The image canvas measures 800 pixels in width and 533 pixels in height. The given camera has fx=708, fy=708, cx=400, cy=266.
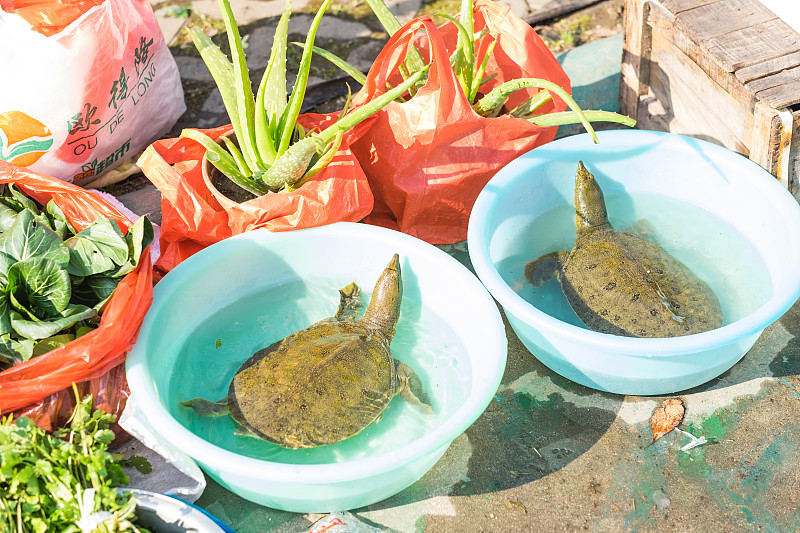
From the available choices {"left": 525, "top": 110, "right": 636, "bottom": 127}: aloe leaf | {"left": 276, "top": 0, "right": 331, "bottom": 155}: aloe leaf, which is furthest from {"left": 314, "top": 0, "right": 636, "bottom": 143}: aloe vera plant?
{"left": 276, "top": 0, "right": 331, "bottom": 155}: aloe leaf

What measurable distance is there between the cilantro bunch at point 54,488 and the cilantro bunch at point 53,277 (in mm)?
283

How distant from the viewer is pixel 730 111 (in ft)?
8.96

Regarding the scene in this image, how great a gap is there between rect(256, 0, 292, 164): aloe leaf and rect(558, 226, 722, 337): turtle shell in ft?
3.95

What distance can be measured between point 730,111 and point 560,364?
4.01 feet

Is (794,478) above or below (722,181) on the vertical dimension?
below

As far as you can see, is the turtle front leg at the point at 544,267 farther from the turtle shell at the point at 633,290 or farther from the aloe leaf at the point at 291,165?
the aloe leaf at the point at 291,165

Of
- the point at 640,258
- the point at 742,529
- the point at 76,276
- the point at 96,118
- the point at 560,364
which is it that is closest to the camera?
the point at 742,529

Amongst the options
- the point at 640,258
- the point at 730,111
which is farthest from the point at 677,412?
the point at 730,111

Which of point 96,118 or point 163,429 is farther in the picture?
point 96,118

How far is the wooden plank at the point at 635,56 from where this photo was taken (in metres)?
3.06

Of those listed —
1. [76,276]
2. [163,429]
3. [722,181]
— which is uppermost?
[76,276]

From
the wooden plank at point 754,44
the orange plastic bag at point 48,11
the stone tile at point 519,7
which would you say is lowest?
the stone tile at point 519,7

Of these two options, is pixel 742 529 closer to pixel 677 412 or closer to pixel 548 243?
pixel 677 412

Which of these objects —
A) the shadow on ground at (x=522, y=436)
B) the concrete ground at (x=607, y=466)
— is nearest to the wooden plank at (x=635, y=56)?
the concrete ground at (x=607, y=466)
